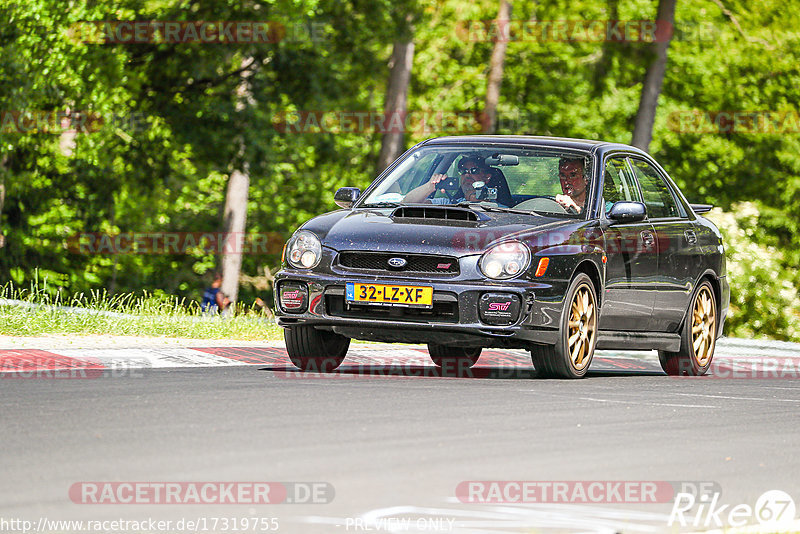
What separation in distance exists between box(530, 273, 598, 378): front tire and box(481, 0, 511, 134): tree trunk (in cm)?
3213

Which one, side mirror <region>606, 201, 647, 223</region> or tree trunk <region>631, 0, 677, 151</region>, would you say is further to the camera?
tree trunk <region>631, 0, 677, 151</region>

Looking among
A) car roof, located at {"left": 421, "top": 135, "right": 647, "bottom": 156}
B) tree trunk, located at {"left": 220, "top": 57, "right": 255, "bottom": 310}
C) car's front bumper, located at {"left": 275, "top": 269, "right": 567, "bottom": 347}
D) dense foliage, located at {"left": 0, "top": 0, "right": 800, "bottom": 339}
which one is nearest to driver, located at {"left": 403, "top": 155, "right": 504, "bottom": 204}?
car roof, located at {"left": 421, "top": 135, "right": 647, "bottom": 156}

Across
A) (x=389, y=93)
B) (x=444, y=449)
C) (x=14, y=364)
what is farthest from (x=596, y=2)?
(x=444, y=449)

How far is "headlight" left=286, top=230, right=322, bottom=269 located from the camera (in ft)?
35.3

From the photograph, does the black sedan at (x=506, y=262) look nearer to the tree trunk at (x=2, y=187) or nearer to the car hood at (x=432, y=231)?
the car hood at (x=432, y=231)

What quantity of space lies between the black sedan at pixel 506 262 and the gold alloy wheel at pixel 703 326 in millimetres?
27

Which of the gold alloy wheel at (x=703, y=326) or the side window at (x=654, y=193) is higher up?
the side window at (x=654, y=193)

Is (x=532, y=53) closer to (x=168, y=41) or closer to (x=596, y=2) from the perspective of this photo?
(x=596, y=2)

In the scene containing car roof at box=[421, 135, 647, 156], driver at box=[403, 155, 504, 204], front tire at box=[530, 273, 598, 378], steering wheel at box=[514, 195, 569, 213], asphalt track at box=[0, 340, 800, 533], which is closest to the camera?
asphalt track at box=[0, 340, 800, 533]

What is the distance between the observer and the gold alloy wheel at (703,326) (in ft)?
42.1

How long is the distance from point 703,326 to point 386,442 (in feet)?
19.8

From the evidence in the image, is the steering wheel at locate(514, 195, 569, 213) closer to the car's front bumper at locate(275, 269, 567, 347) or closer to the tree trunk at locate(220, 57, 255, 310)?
the car's front bumper at locate(275, 269, 567, 347)

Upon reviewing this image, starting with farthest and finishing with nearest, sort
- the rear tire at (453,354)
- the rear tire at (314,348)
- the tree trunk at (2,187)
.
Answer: the tree trunk at (2,187) < the rear tire at (453,354) < the rear tire at (314,348)

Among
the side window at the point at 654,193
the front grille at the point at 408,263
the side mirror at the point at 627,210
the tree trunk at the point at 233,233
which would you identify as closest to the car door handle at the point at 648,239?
the side window at the point at 654,193
